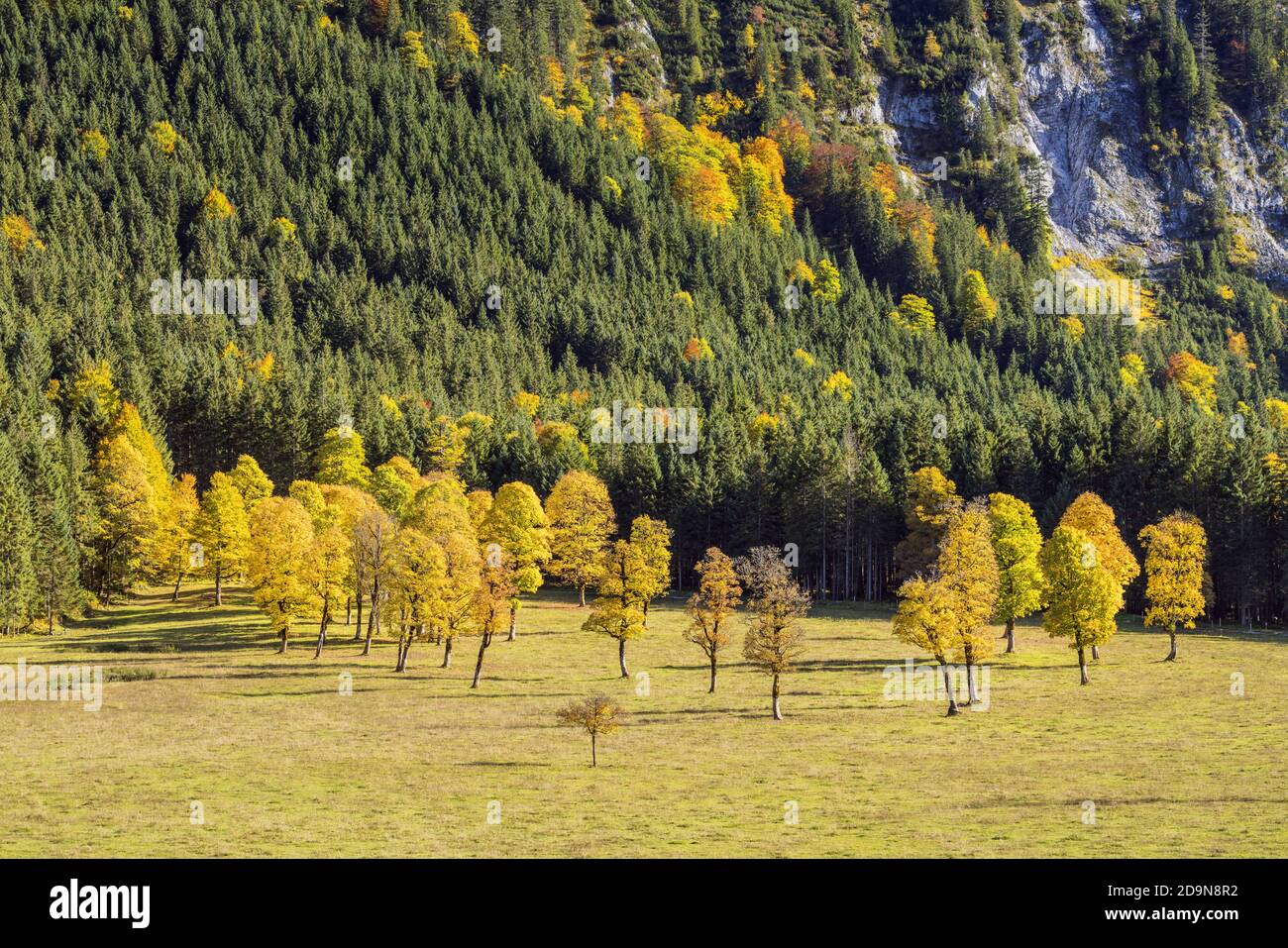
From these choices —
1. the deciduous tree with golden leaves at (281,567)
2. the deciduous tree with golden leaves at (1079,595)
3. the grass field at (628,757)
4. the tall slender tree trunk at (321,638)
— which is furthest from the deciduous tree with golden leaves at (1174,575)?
the deciduous tree with golden leaves at (281,567)

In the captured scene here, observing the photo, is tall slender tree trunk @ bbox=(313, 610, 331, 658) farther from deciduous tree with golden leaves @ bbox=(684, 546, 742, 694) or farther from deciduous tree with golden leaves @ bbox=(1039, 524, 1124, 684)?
deciduous tree with golden leaves @ bbox=(1039, 524, 1124, 684)

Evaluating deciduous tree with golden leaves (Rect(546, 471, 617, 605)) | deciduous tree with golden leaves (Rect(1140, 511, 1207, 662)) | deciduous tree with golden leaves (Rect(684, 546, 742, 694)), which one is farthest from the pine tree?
deciduous tree with golden leaves (Rect(1140, 511, 1207, 662))

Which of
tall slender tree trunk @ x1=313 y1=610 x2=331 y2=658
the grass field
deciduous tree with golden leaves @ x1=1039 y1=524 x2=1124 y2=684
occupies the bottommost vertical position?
the grass field

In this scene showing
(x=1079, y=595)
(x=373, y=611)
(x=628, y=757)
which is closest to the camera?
(x=628, y=757)

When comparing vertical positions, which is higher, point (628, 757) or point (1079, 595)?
point (1079, 595)

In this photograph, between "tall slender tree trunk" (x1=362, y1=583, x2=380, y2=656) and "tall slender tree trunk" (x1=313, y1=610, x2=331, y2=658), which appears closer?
"tall slender tree trunk" (x1=313, y1=610, x2=331, y2=658)

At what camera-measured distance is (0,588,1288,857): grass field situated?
4903cm

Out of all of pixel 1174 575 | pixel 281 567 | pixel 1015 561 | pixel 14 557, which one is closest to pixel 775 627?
pixel 1015 561

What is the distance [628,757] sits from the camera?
6631 centimetres

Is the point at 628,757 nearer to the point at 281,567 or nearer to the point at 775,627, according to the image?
the point at 775,627

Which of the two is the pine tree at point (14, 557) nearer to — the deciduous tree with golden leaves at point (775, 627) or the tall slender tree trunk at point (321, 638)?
the tall slender tree trunk at point (321, 638)

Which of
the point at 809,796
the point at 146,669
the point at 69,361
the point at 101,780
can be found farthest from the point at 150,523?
the point at 809,796

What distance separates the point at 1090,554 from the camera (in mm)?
93375
